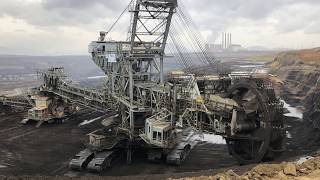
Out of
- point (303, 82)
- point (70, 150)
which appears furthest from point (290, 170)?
point (303, 82)

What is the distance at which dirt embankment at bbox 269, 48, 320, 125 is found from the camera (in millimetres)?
49500

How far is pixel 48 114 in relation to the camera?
4294cm

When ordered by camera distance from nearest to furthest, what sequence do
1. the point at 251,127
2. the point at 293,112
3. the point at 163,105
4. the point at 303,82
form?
1. the point at 251,127
2. the point at 163,105
3. the point at 293,112
4. the point at 303,82

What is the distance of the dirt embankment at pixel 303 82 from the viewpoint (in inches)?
1949

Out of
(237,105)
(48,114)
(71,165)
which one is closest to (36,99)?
(48,114)

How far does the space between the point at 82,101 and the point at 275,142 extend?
2064 cm

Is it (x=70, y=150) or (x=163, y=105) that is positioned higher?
(x=163, y=105)

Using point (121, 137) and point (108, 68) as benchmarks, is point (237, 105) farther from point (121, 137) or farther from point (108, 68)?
point (108, 68)

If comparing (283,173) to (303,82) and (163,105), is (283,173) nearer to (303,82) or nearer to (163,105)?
(163,105)

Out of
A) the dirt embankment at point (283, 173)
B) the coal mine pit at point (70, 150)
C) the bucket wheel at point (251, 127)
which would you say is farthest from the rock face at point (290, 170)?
the coal mine pit at point (70, 150)

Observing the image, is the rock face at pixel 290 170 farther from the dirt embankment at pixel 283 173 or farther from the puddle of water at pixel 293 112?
the puddle of water at pixel 293 112

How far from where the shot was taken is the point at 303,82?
66.2 meters

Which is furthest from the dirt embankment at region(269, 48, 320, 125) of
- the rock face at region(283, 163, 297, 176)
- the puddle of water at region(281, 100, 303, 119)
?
the rock face at region(283, 163, 297, 176)

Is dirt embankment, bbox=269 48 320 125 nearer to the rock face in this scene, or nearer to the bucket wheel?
the bucket wheel
